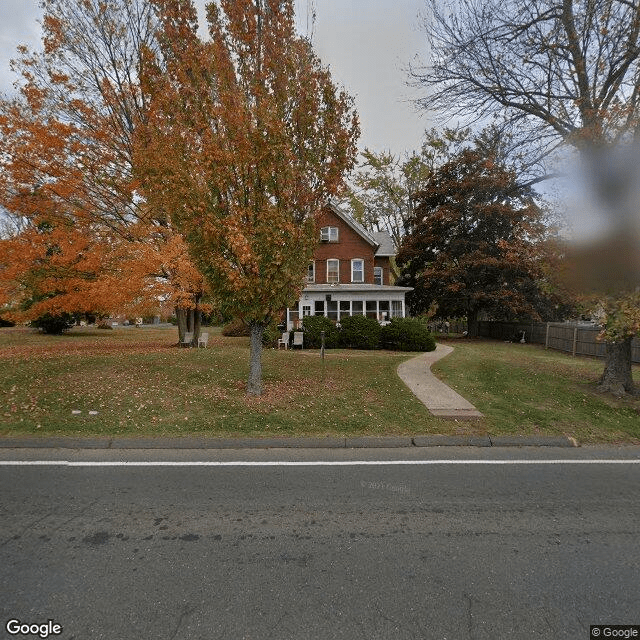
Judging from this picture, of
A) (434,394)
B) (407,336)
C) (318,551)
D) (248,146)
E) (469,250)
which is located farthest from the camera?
(469,250)

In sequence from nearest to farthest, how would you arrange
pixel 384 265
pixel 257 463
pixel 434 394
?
pixel 257 463 → pixel 434 394 → pixel 384 265

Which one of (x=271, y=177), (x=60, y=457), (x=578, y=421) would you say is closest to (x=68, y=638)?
(x=60, y=457)

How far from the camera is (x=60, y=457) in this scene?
17.3 ft

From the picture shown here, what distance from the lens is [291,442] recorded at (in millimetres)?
5973

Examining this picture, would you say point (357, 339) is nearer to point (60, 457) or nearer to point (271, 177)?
point (271, 177)

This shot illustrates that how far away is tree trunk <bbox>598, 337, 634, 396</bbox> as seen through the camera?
30.3 feet

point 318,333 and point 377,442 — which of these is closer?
point 377,442

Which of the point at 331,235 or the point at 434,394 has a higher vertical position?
the point at 331,235

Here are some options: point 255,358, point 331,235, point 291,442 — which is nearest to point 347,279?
point 331,235

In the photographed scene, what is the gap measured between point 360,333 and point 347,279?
9760 millimetres

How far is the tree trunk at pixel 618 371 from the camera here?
363 inches

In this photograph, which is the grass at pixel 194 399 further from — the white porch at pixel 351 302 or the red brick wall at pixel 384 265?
the red brick wall at pixel 384 265

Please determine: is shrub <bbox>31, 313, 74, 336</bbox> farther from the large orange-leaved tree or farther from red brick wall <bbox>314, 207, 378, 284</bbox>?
the large orange-leaved tree

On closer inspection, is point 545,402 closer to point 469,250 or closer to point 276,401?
point 276,401
